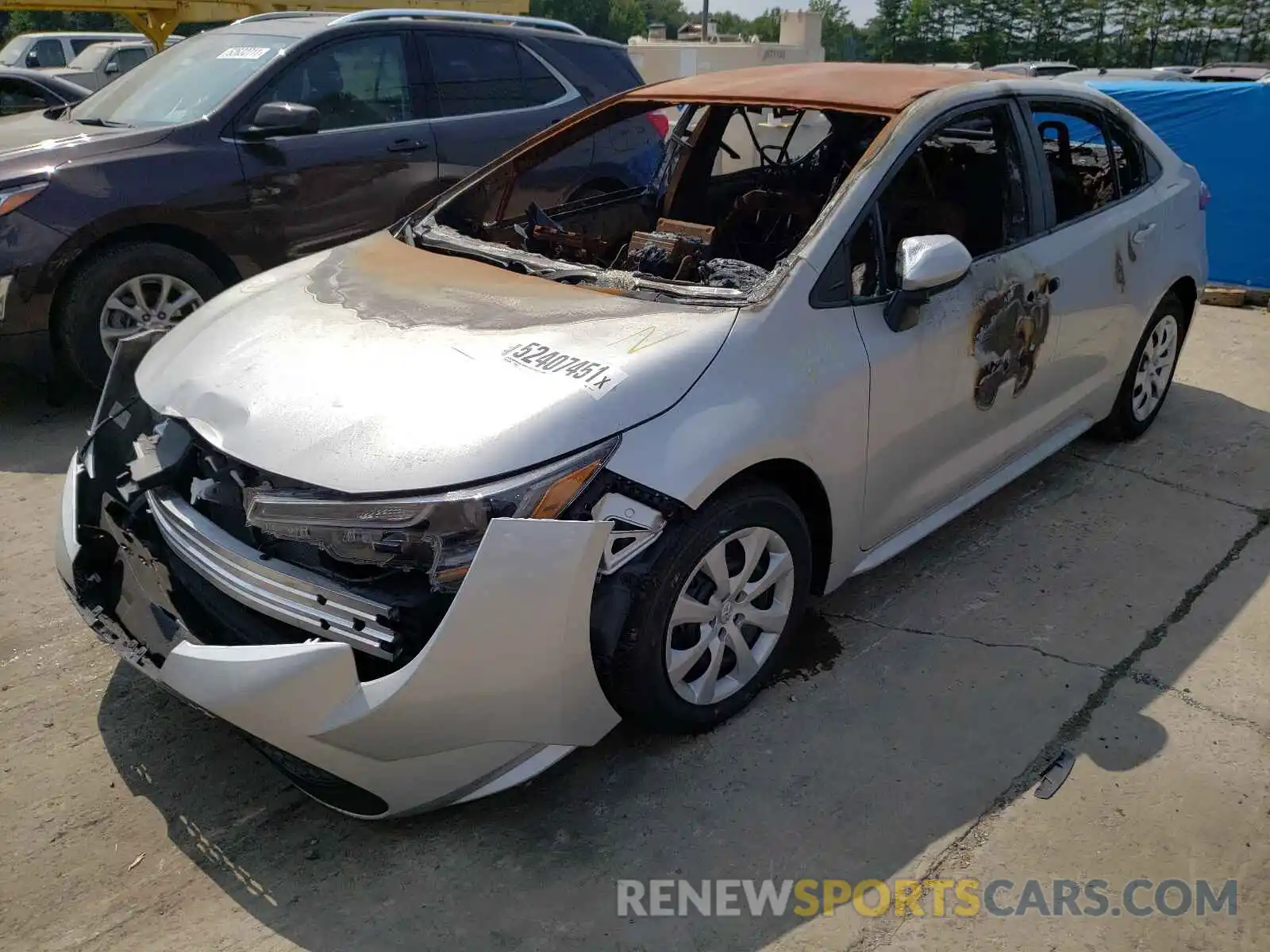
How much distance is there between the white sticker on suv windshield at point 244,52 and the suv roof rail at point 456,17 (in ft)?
0.98

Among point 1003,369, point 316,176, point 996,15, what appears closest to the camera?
point 1003,369

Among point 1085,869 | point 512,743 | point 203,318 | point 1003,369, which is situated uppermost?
point 203,318

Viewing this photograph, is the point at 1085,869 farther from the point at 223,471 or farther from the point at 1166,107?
the point at 1166,107

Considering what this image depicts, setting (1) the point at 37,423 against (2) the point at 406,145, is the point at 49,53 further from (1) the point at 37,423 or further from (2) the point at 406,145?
(1) the point at 37,423

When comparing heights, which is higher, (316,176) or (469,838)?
(316,176)

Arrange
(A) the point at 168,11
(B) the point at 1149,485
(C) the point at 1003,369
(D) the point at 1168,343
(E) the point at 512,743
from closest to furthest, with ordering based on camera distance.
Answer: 1. (E) the point at 512,743
2. (C) the point at 1003,369
3. (B) the point at 1149,485
4. (D) the point at 1168,343
5. (A) the point at 168,11

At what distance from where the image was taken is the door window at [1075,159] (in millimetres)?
3996

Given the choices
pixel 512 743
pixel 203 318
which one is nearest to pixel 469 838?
pixel 512 743

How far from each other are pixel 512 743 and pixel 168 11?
62.0 ft

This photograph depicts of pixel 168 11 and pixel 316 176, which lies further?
pixel 168 11

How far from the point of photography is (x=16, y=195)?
15.6ft

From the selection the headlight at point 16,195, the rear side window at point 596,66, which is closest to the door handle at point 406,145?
the rear side window at point 596,66

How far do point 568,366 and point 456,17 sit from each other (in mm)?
4497

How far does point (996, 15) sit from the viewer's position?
56.1 metres
